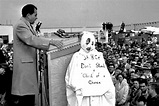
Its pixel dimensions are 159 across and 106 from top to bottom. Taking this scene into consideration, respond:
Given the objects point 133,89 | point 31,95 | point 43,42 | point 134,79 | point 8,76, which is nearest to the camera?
point 43,42

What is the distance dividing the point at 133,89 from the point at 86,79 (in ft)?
10.8

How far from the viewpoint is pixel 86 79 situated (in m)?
3.10

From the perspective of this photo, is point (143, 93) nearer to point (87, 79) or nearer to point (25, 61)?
point (87, 79)

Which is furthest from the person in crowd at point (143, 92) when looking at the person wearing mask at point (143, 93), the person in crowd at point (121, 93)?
the person in crowd at point (121, 93)

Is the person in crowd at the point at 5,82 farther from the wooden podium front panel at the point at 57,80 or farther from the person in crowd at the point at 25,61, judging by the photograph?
the wooden podium front panel at the point at 57,80

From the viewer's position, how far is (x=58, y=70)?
321 cm

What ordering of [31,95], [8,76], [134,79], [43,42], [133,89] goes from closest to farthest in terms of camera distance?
[43,42] < [31,95] < [8,76] < [133,89] < [134,79]

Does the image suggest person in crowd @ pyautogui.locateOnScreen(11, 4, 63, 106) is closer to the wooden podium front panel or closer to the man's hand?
the man's hand

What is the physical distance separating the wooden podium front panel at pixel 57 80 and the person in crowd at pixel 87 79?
0.36 feet

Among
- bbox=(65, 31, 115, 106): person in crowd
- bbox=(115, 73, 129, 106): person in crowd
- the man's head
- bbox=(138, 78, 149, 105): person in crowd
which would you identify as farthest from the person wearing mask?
the man's head

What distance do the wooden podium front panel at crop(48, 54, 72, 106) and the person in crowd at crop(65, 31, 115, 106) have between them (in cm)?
11

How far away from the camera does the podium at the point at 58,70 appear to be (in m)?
3.17

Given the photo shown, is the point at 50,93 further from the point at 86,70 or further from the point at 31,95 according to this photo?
the point at 86,70

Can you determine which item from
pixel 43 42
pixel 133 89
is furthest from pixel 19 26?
pixel 133 89
